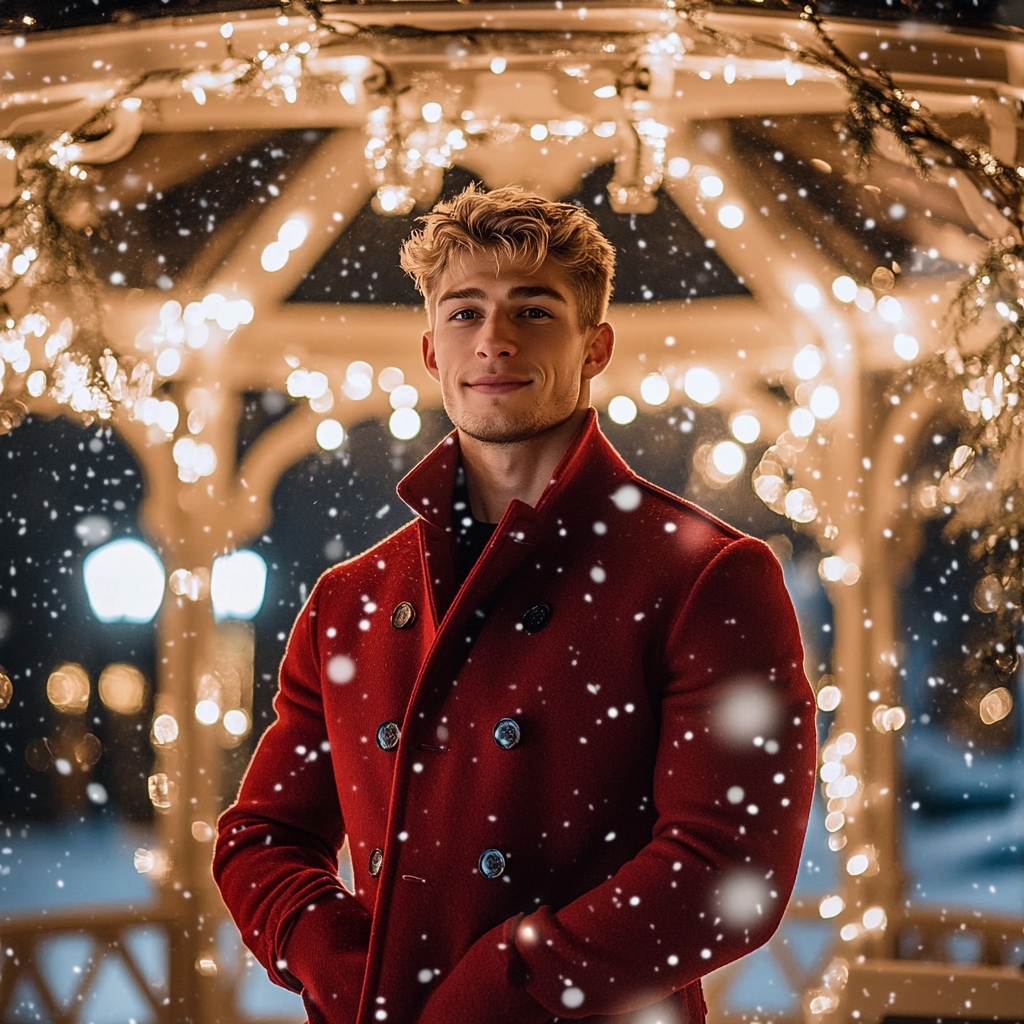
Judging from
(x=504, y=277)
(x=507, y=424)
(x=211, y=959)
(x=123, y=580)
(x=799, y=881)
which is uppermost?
(x=504, y=277)

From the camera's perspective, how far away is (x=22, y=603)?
1.46m

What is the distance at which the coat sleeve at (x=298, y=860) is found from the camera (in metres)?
0.97

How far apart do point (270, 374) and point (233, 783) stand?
0.56 metres

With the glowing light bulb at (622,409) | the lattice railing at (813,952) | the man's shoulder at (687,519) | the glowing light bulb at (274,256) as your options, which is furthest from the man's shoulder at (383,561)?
the lattice railing at (813,952)

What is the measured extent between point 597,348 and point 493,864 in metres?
0.48

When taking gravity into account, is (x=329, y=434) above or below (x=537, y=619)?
below

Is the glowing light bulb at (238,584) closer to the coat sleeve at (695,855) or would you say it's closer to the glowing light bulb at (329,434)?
the glowing light bulb at (329,434)

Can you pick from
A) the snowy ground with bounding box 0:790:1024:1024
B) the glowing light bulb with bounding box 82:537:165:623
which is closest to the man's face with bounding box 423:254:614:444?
the glowing light bulb with bounding box 82:537:165:623

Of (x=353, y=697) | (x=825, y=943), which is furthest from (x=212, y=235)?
(x=825, y=943)

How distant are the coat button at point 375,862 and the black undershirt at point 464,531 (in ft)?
0.85

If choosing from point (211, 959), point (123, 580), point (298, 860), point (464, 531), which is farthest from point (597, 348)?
point (211, 959)

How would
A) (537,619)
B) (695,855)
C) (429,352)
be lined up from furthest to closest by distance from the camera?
(429,352) → (537,619) → (695,855)

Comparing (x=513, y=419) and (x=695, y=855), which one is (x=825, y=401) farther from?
(x=695, y=855)

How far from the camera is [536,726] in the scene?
93cm
